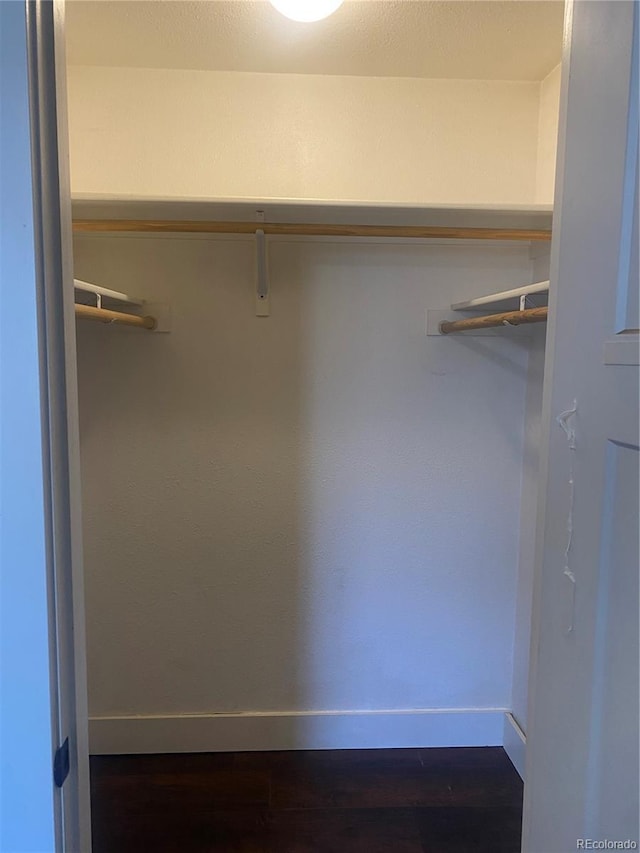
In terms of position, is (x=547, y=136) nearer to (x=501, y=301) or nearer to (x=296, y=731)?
(x=501, y=301)

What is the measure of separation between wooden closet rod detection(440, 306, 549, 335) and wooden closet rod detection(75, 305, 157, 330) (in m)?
0.91

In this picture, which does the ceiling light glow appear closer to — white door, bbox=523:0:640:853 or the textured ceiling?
the textured ceiling

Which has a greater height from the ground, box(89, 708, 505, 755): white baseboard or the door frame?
the door frame

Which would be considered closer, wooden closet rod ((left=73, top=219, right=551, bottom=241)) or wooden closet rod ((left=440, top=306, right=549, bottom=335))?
wooden closet rod ((left=440, top=306, right=549, bottom=335))

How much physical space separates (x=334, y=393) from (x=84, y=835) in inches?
51.5

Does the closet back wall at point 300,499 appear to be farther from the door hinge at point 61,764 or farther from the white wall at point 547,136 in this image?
the door hinge at point 61,764

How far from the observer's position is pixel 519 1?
129 centimetres

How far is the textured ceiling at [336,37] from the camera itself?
1.32m

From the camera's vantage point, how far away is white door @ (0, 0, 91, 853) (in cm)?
55

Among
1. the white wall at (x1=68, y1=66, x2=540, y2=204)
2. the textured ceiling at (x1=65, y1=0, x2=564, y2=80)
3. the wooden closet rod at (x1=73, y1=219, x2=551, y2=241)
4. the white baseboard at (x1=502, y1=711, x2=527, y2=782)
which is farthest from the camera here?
the white baseboard at (x1=502, y1=711, x2=527, y2=782)

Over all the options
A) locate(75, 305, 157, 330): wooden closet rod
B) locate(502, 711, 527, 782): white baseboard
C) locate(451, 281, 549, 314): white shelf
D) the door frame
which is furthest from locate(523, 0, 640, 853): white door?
locate(502, 711, 527, 782): white baseboard

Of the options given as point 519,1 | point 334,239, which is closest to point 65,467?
point 334,239

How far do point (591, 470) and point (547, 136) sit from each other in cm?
140

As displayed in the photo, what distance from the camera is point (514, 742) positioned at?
186cm
